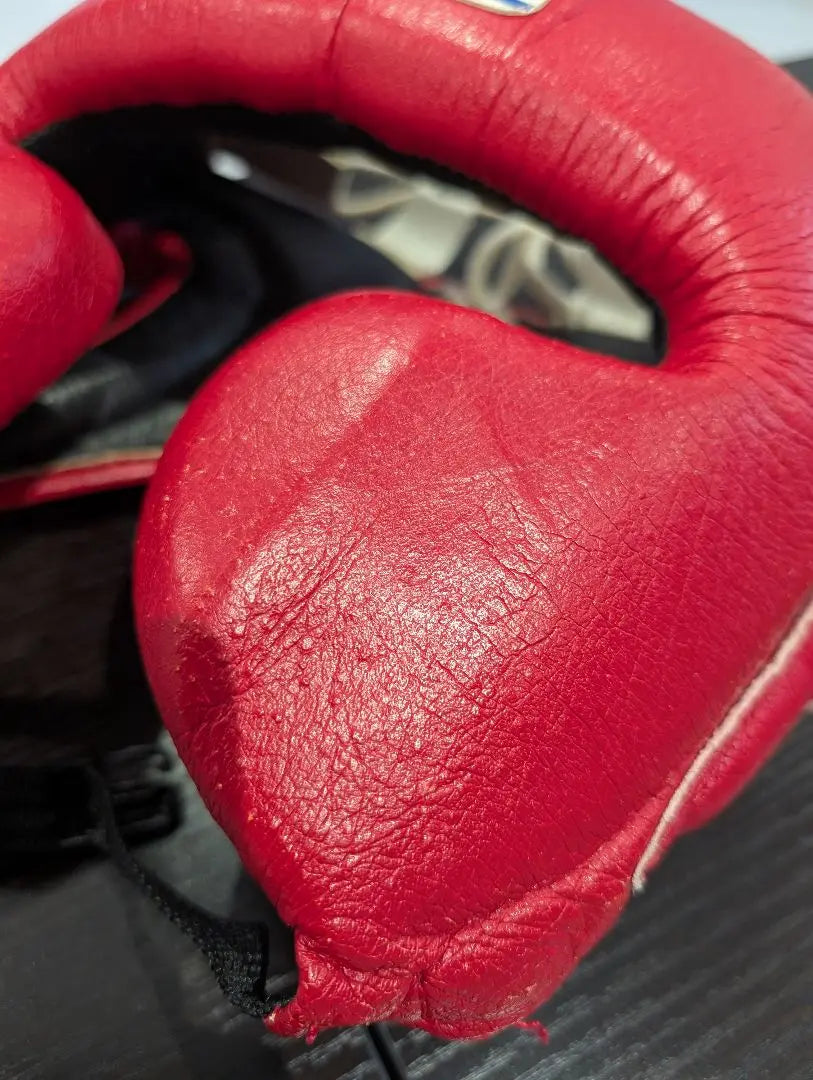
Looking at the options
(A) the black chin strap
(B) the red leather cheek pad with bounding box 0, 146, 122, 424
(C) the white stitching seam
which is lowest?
(A) the black chin strap

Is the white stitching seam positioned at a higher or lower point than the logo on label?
lower

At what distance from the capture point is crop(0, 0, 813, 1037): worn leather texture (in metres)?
0.27

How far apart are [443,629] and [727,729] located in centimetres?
14

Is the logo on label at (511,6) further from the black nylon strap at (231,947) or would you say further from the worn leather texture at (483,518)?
the black nylon strap at (231,947)

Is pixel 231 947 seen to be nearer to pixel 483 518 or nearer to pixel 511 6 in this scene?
pixel 483 518

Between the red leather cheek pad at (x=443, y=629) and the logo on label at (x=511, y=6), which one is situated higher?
the logo on label at (x=511, y=6)

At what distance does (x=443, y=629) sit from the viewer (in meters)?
0.27

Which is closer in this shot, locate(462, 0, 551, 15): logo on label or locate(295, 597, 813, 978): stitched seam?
locate(295, 597, 813, 978): stitched seam

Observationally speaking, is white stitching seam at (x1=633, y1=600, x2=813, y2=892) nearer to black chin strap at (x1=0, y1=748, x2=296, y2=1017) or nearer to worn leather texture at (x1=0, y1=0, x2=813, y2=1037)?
worn leather texture at (x1=0, y1=0, x2=813, y2=1037)

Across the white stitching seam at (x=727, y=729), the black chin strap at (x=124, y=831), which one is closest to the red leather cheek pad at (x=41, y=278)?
the black chin strap at (x=124, y=831)

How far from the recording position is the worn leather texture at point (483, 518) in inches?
10.4

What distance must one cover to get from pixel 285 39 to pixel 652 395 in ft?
0.79

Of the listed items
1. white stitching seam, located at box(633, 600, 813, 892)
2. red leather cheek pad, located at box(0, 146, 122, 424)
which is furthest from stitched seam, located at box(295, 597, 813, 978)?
red leather cheek pad, located at box(0, 146, 122, 424)

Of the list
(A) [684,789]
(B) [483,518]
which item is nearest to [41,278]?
(B) [483,518]
